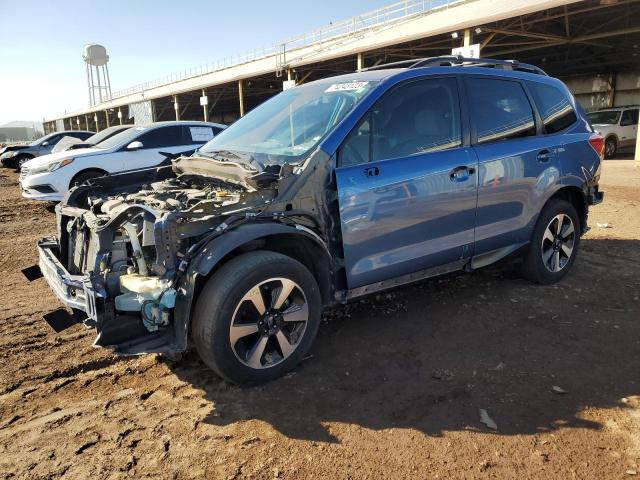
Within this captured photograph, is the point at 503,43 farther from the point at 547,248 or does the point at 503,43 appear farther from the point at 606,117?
the point at 547,248

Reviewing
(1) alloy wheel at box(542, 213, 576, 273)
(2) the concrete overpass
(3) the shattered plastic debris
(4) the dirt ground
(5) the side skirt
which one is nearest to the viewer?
(4) the dirt ground

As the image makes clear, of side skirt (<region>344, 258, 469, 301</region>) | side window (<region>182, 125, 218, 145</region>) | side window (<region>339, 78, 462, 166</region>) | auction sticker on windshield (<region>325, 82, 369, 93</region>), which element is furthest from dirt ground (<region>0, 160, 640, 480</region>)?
side window (<region>182, 125, 218, 145</region>)

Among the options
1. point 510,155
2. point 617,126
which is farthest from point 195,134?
point 617,126

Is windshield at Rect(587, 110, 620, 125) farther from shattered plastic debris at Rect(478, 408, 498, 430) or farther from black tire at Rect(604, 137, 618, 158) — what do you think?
shattered plastic debris at Rect(478, 408, 498, 430)

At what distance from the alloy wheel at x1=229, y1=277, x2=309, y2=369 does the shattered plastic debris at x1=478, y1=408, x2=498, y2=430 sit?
3.87 feet

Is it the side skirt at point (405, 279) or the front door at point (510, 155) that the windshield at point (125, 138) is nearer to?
the front door at point (510, 155)

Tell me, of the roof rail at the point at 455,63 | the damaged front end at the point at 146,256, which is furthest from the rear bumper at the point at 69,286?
the roof rail at the point at 455,63

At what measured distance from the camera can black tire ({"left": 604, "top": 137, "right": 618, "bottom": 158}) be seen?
18016mm

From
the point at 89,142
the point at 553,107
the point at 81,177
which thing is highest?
the point at 89,142

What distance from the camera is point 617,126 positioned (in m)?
18.3

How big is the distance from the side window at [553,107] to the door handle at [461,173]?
125 cm

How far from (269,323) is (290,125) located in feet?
5.33

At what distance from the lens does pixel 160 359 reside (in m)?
3.56

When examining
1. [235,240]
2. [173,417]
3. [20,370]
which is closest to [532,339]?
[235,240]
